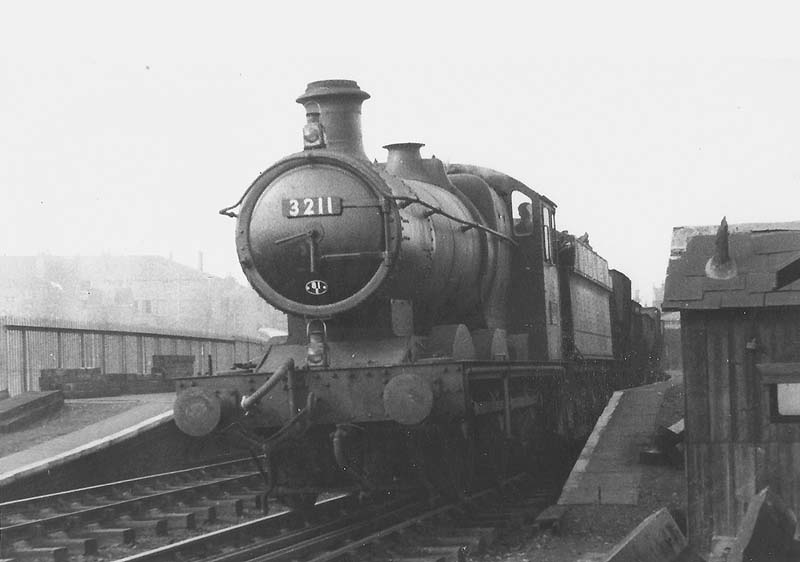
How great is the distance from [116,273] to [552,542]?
6677 cm

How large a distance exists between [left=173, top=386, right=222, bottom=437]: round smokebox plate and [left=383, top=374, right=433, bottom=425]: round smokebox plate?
1452 millimetres

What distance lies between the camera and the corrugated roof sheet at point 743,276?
8.72 m

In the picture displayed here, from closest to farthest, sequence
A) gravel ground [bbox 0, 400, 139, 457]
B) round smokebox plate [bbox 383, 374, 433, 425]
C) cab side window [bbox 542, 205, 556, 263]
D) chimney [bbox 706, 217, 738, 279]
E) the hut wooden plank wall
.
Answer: round smokebox plate [bbox 383, 374, 433, 425] < the hut wooden plank wall < chimney [bbox 706, 217, 738, 279] < cab side window [bbox 542, 205, 556, 263] < gravel ground [bbox 0, 400, 139, 457]

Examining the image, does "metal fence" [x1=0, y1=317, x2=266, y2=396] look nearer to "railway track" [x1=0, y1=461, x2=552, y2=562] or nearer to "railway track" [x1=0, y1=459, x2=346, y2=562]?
"railway track" [x1=0, y1=459, x2=346, y2=562]

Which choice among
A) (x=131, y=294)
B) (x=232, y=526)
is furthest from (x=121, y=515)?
(x=131, y=294)

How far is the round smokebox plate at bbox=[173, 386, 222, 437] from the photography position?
8734mm

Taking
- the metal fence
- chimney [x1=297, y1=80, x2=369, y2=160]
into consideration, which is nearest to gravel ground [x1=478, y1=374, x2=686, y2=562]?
chimney [x1=297, y1=80, x2=369, y2=160]

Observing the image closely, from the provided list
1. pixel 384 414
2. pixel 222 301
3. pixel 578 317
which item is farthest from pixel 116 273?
pixel 384 414

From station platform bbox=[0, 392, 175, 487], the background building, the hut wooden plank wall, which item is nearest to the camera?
the hut wooden plank wall

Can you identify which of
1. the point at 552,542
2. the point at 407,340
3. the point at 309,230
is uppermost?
the point at 309,230

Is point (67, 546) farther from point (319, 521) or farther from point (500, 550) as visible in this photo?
point (500, 550)

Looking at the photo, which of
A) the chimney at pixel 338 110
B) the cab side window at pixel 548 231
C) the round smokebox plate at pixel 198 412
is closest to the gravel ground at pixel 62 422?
the round smokebox plate at pixel 198 412

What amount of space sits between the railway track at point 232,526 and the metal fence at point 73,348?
311 inches

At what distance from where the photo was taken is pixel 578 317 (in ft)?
47.1
